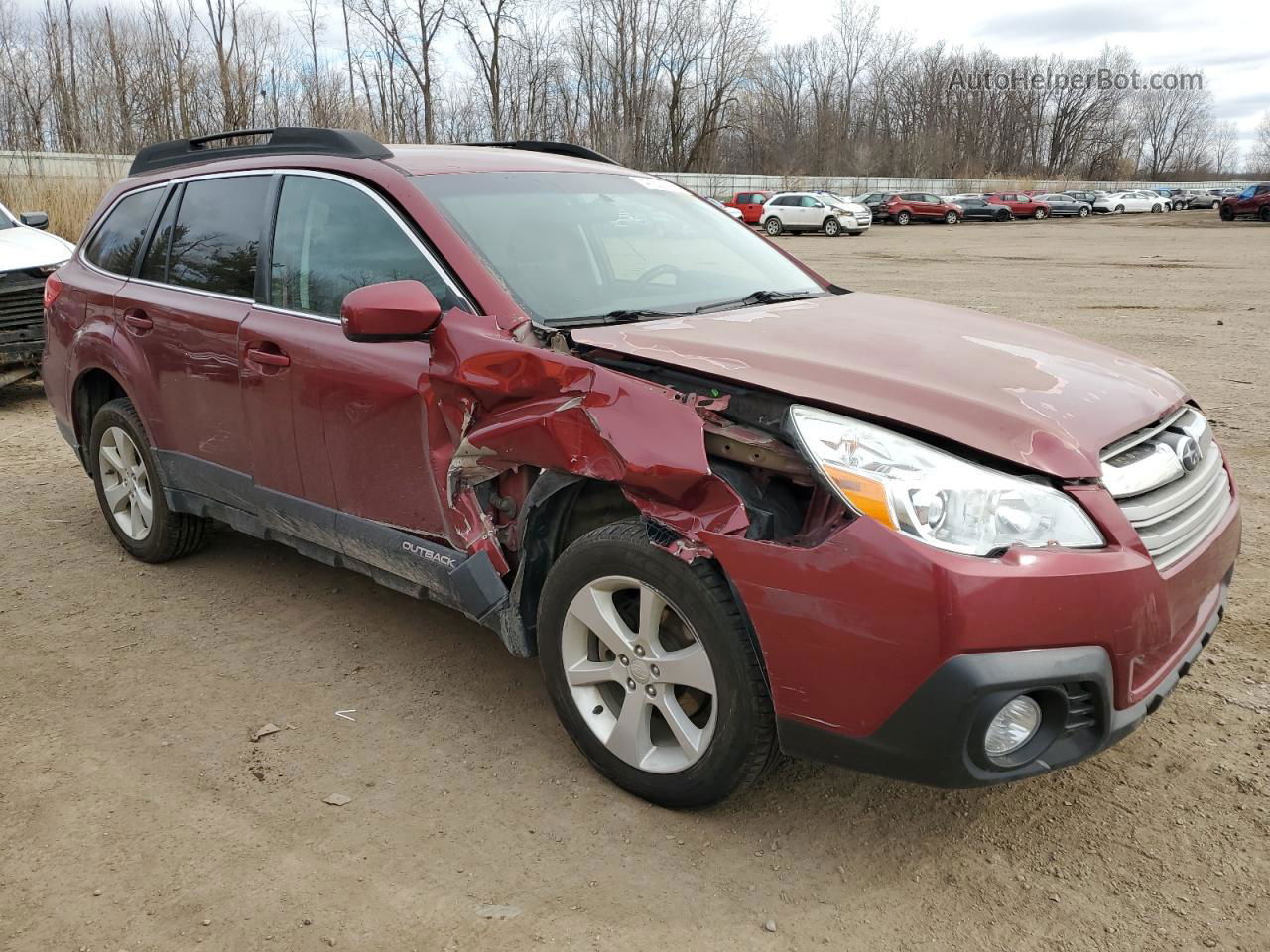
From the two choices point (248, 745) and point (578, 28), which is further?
point (578, 28)

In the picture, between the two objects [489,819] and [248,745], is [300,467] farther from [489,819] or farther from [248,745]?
[489,819]

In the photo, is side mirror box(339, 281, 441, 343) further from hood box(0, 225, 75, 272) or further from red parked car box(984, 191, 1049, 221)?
red parked car box(984, 191, 1049, 221)

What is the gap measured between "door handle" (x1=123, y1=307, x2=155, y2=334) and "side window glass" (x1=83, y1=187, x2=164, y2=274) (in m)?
0.25

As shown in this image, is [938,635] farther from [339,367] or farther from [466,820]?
[339,367]

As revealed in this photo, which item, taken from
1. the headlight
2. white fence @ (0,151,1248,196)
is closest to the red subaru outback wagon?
the headlight

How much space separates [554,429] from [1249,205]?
47877mm

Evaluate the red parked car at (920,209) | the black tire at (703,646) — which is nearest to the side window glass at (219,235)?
the black tire at (703,646)

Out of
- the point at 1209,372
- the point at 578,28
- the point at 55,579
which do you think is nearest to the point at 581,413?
the point at 55,579

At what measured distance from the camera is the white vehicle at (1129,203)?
182 feet

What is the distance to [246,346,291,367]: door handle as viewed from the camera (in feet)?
11.4

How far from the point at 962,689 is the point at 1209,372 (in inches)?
309

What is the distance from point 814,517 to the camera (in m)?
2.39

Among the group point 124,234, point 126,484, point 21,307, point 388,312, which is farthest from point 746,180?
point 388,312

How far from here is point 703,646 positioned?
248 centimetres
